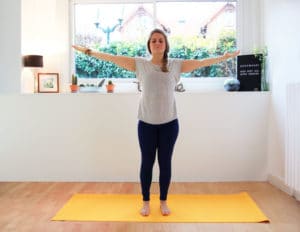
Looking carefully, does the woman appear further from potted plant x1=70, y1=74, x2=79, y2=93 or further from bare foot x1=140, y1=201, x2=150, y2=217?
potted plant x1=70, y1=74, x2=79, y2=93

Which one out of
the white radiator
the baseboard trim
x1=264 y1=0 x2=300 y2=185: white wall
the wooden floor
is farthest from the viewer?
the baseboard trim

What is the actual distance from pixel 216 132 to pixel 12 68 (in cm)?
210

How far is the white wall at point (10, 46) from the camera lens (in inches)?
133

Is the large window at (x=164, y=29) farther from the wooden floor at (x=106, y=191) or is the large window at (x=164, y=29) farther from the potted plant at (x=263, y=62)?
the wooden floor at (x=106, y=191)

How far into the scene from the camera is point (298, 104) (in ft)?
8.00

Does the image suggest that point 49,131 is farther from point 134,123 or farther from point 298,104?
point 298,104

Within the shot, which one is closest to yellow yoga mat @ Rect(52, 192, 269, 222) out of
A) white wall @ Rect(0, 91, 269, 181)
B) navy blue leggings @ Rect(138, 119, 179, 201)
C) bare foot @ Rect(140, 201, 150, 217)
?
bare foot @ Rect(140, 201, 150, 217)

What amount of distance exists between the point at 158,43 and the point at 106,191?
140 cm

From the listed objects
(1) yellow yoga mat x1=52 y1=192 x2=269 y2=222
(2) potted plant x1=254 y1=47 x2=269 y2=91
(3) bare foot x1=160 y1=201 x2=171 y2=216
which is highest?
(2) potted plant x1=254 y1=47 x2=269 y2=91

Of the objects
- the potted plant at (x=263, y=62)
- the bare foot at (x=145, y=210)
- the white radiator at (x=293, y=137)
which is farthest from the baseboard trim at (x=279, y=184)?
the bare foot at (x=145, y=210)

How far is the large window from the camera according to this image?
3.90 meters

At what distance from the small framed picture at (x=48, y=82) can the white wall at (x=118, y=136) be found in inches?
14.9

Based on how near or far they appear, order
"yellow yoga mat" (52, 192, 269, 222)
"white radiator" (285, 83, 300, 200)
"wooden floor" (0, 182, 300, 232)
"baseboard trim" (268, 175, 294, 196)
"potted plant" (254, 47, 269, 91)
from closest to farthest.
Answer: "wooden floor" (0, 182, 300, 232) < "yellow yoga mat" (52, 192, 269, 222) < "white radiator" (285, 83, 300, 200) < "baseboard trim" (268, 175, 294, 196) < "potted plant" (254, 47, 269, 91)

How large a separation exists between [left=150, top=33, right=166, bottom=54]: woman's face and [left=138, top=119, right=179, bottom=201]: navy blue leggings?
51cm
